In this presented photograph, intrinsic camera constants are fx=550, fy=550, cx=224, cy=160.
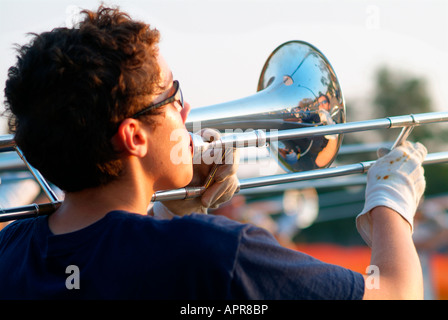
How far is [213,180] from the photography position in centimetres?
216

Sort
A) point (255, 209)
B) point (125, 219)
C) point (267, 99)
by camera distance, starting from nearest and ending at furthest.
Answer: point (125, 219) < point (267, 99) < point (255, 209)

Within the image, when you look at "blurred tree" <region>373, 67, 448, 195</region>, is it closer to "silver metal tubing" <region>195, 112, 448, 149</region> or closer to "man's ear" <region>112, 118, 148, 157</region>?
"silver metal tubing" <region>195, 112, 448, 149</region>

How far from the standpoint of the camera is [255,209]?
1041cm

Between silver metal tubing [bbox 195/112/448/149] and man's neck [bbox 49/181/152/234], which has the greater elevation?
silver metal tubing [bbox 195/112/448/149]

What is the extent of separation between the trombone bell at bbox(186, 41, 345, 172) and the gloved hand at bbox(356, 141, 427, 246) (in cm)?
55

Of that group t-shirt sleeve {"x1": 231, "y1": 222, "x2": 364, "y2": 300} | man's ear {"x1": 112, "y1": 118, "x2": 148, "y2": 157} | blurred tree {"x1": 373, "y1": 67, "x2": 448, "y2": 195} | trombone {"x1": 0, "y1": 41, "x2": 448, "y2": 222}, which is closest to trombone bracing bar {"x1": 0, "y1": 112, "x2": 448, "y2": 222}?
trombone {"x1": 0, "y1": 41, "x2": 448, "y2": 222}

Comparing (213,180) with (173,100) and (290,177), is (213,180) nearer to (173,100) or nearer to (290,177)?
(290,177)

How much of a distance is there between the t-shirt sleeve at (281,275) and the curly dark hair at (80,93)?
46 centimetres

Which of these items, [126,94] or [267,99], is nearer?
[126,94]

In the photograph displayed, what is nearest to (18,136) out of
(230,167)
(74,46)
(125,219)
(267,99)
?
(74,46)

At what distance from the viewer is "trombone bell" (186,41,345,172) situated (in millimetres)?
2498

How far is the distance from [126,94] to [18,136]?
33cm

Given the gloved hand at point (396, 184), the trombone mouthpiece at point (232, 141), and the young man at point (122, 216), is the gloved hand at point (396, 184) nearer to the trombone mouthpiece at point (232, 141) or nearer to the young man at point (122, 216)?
the young man at point (122, 216)
